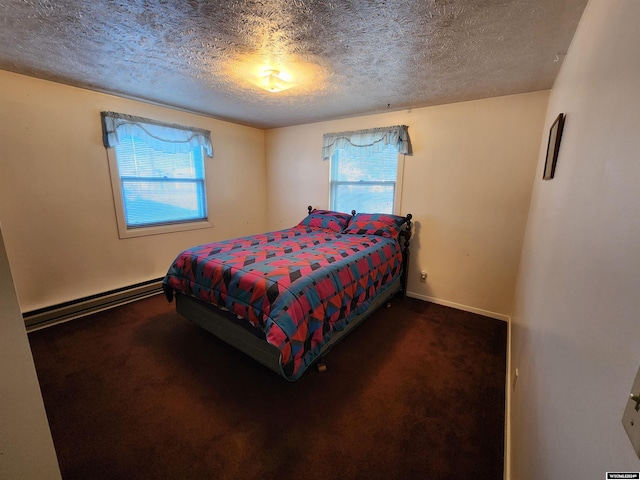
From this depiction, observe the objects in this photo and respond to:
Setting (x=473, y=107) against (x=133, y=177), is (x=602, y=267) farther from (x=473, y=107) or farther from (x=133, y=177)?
(x=133, y=177)

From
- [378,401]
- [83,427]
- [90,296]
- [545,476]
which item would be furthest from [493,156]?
[90,296]

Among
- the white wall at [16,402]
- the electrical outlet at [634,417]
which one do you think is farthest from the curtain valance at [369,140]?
the white wall at [16,402]

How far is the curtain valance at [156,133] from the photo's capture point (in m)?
2.68

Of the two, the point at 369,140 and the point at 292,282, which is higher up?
the point at 369,140

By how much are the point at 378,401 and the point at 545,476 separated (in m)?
1.10

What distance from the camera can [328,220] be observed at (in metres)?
3.51

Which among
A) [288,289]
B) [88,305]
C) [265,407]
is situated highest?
[288,289]

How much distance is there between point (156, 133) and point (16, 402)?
3.09 meters

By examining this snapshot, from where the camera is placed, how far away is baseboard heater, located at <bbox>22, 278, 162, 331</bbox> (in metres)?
2.42

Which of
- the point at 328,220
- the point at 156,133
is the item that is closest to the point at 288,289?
the point at 328,220

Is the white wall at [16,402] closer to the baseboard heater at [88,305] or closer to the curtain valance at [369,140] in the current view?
the baseboard heater at [88,305]

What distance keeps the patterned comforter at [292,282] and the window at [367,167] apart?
0.76m

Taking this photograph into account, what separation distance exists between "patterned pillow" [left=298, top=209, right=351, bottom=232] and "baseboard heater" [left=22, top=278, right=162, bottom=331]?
2.10m

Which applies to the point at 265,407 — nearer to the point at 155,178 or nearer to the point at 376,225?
the point at 376,225
